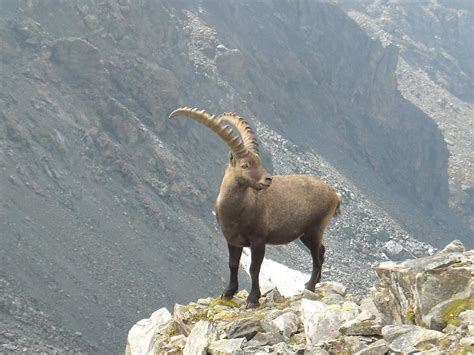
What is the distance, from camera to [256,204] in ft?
41.3

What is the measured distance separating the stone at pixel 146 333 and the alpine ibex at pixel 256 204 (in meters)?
1.54

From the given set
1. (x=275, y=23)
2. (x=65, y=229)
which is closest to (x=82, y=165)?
(x=65, y=229)

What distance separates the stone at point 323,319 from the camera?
917cm

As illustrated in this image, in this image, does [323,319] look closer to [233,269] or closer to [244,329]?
[244,329]

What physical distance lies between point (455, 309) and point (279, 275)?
72.4 meters

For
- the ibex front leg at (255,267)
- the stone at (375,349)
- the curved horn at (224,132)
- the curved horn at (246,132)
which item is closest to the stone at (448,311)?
the stone at (375,349)

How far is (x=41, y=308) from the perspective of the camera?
4728 centimetres

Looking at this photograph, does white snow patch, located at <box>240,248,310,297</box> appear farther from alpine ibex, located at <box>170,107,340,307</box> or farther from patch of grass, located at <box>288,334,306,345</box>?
patch of grass, located at <box>288,334,306,345</box>

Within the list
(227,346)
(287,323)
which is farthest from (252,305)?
(227,346)

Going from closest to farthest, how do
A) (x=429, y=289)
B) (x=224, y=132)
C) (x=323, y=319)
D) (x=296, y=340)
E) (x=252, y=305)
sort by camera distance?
(x=429, y=289) < (x=323, y=319) < (x=296, y=340) < (x=224, y=132) < (x=252, y=305)

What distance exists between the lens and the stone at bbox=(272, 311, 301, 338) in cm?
1016

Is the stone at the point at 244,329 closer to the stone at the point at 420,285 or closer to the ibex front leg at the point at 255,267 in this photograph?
the stone at the point at 420,285

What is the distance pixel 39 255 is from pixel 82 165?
20701mm

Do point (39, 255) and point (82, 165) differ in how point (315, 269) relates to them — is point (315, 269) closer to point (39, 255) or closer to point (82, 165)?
point (39, 255)
